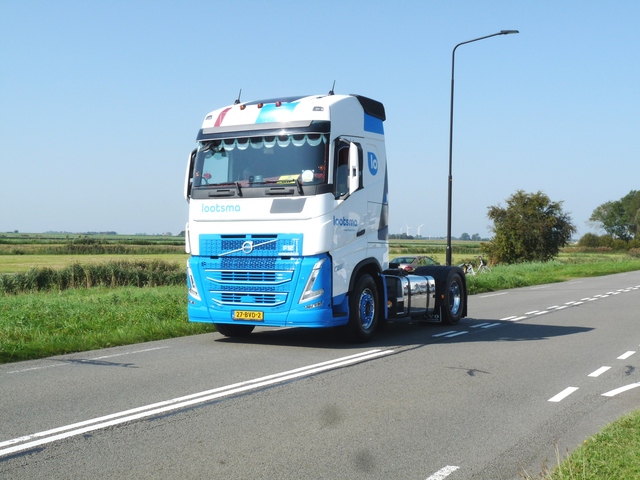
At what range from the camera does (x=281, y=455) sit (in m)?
5.73

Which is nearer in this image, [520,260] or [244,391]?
[244,391]

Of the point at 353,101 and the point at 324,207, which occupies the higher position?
the point at 353,101

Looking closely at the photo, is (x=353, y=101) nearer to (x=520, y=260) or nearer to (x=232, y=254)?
(x=232, y=254)

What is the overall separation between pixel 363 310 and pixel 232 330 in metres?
2.42

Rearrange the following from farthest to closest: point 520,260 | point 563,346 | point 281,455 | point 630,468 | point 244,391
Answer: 1. point 520,260
2. point 563,346
3. point 244,391
4. point 281,455
5. point 630,468

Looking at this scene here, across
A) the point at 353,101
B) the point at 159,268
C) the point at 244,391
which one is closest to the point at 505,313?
the point at 353,101

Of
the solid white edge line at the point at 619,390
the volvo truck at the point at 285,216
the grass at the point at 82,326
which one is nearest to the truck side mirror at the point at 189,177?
the volvo truck at the point at 285,216

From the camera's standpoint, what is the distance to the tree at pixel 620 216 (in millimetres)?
172250

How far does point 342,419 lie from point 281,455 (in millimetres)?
1320

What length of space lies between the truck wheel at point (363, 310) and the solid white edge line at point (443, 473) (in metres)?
6.70

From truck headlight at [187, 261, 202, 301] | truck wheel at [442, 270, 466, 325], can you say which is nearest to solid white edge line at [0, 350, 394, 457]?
truck headlight at [187, 261, 202, 301]

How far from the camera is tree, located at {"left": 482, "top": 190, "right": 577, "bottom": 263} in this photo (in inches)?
2539

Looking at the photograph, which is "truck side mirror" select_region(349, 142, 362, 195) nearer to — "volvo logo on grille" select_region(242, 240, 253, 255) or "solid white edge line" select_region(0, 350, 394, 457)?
"volvo logo on grille" select_region(242, 240, 253, 255)

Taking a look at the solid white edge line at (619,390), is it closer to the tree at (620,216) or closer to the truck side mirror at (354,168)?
the truck side mirror at (354,168)
